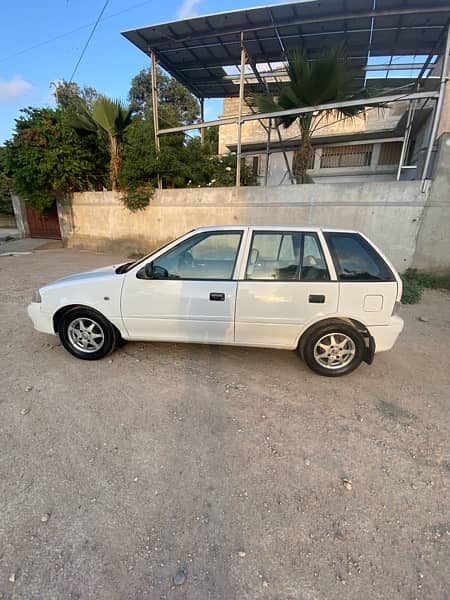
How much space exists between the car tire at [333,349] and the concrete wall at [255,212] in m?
5.58

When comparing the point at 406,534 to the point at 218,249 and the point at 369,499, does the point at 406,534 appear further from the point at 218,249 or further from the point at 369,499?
the point at 218,249

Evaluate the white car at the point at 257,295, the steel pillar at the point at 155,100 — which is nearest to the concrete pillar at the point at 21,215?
the steel pillar at the point at 155,100

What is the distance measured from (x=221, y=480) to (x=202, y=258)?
2.13 metres

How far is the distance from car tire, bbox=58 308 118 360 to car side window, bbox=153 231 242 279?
0.92m

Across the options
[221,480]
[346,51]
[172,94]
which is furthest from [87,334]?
[172,94]

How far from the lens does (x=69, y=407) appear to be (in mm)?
2549

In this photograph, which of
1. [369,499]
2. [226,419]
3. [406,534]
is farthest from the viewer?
[226,419]

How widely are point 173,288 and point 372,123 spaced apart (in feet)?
46.7

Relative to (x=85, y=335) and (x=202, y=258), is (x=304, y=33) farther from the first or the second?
(x=85, y=335)

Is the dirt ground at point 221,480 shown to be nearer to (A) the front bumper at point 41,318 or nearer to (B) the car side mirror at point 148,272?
(A) the front bumper at point 41,318

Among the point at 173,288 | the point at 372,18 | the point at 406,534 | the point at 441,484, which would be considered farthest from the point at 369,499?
the point at 372,18

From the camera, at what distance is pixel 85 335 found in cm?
325

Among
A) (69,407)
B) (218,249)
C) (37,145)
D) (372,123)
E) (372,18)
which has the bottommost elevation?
(69,407)

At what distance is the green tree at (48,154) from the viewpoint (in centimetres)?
992
